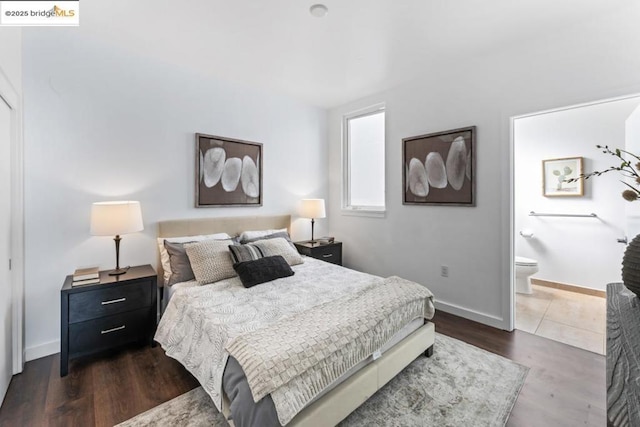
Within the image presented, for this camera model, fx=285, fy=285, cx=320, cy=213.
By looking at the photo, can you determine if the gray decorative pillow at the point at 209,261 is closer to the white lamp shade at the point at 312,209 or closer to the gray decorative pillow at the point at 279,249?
the gray decorative pillow at the point at 279,249

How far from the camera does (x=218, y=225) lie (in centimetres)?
325

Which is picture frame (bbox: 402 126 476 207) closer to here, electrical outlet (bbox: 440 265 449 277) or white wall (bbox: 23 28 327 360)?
electrical outlet (bbox: 440 265 449 277)

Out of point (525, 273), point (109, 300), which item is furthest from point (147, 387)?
point (525, 273)

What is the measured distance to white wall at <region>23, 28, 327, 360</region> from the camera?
233cm

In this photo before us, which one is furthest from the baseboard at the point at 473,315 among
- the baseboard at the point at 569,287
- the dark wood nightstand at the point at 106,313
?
the dark wood nightstand at the point at 106,313

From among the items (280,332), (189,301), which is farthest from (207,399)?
(280,332)

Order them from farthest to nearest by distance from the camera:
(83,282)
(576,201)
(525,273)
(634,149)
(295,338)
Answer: (576,201)
(525,273)
(634,149)
(83,282)
(295,338)

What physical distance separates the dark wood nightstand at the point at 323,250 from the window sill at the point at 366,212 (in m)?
0.53

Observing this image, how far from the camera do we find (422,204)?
3.38 metres

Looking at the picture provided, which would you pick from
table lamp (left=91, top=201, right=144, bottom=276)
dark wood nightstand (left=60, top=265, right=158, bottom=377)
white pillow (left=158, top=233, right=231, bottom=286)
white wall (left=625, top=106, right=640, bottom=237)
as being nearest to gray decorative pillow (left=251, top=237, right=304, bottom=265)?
white pillow (left=158, top=233, right=231, bottom=286)

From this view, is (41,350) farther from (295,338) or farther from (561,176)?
(561,176)

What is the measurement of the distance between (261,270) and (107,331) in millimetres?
1278

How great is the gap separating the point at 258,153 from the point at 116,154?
4.84 ft

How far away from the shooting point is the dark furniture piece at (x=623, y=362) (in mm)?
579
